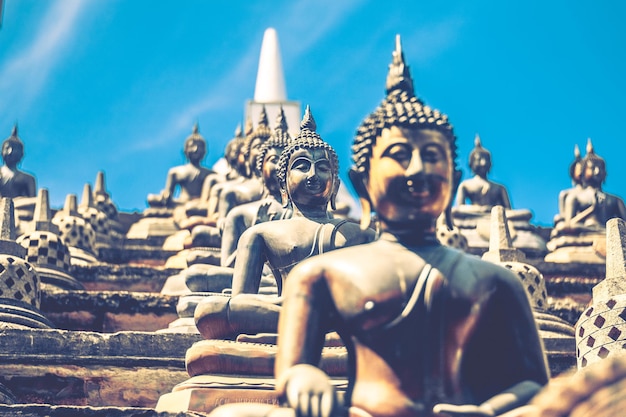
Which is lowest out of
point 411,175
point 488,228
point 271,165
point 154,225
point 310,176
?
point 411,175

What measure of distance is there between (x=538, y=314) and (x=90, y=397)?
380 cm

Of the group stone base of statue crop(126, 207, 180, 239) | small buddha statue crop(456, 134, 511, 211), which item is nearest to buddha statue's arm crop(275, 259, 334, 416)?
stone base of statue crop(126, 207, 180, 239)

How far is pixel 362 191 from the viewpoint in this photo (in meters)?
5.06

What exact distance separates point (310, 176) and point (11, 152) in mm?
14344

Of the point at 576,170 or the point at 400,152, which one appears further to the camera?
the point at 576,170

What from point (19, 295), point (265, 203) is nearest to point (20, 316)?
point (19, 295)

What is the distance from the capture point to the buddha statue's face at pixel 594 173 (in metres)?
19.8

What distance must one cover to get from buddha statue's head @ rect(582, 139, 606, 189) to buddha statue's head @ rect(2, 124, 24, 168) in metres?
8.93

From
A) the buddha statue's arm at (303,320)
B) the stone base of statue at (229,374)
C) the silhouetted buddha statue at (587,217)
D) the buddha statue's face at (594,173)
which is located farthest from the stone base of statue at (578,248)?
the buddha statue's arm at (303,320)

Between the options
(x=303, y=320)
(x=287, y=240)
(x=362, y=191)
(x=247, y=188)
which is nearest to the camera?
(x=303, y=320)

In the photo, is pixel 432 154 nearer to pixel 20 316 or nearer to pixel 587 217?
pixel 20 316

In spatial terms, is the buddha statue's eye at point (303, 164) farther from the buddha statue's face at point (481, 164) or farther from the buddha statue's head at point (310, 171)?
the buddha statue's face at point (481, 164)

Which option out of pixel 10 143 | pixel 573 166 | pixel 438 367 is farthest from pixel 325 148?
pixel 10 143

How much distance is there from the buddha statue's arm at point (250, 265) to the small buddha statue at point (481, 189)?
43.7 feet
